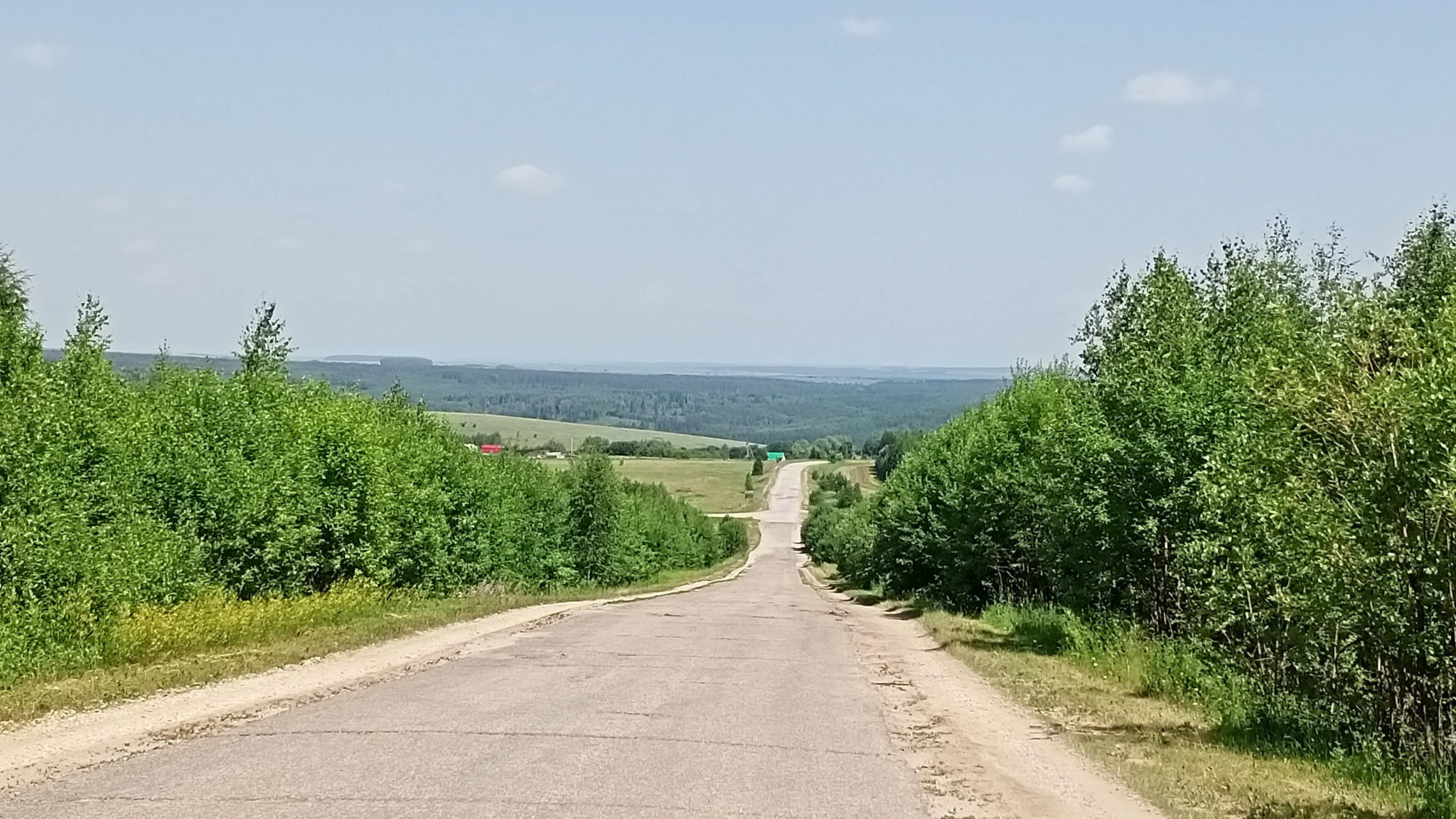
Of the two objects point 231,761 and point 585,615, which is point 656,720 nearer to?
point 231,761

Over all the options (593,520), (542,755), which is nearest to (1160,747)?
(542,755)

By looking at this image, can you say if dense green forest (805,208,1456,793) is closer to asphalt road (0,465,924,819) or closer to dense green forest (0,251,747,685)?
asphalt road (0,465,924,819)

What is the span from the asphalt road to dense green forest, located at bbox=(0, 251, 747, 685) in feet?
17.7

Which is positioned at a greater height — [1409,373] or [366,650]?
[1409,373]

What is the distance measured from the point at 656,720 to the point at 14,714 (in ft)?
20.1

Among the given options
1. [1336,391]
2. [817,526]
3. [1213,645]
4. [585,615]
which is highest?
[1336,391]

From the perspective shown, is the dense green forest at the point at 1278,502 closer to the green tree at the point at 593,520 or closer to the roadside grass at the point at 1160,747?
the roadside grass at the point at 1160,747

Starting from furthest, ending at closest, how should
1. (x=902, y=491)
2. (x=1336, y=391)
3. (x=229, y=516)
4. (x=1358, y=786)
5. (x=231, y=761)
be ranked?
(x=902, y=491)
(x=229, y=516)
(x=1336, y=391)
(x=1358, y=786)
(x=231, y=761)

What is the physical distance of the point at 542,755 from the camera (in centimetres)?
1063

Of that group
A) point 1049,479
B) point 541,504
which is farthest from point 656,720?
point 541,504

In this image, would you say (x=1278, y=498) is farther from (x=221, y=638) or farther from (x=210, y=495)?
(x=210, y=495)

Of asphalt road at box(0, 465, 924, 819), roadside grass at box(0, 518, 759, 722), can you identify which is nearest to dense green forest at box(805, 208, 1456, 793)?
asphalt road at box(0, 465, 924, 819)

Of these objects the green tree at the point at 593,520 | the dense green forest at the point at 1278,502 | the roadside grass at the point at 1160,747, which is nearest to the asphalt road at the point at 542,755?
the roadside grass at the point at 1160,747

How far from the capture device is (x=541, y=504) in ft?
194
